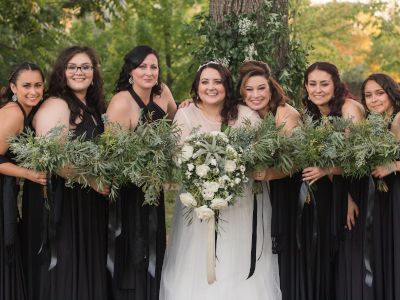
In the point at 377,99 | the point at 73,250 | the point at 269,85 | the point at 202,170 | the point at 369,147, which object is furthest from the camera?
the point at 269,85

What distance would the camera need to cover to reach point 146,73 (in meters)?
6.43

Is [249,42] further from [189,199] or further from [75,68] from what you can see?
[189,199]

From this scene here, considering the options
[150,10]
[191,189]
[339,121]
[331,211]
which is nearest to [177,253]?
[191,189]

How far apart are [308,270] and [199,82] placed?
2.09 metres

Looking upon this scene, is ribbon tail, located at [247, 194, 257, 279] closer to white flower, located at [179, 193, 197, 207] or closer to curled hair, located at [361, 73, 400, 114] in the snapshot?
white flower, located at [179, 193, 197, 207]

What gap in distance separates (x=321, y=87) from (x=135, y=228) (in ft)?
7.38

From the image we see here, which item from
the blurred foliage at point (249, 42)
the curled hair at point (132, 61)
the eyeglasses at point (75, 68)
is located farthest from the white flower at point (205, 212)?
the blurred foliage at point (249, 42)

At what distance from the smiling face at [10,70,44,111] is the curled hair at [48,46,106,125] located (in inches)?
5.6

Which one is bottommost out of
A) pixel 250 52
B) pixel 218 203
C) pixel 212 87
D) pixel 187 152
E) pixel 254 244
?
pixel 254 244

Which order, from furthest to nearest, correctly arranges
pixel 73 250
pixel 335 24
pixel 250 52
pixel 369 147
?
pixel 335 24
pixel 250 52
pixel 73 250
pixel 369 147

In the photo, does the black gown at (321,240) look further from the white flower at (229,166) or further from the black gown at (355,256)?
the white flower at (229,166)

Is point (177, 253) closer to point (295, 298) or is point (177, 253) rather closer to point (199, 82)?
point (295, 298)

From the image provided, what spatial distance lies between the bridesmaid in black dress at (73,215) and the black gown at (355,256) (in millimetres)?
2254

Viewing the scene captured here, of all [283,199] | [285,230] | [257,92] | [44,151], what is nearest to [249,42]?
[257,92]
